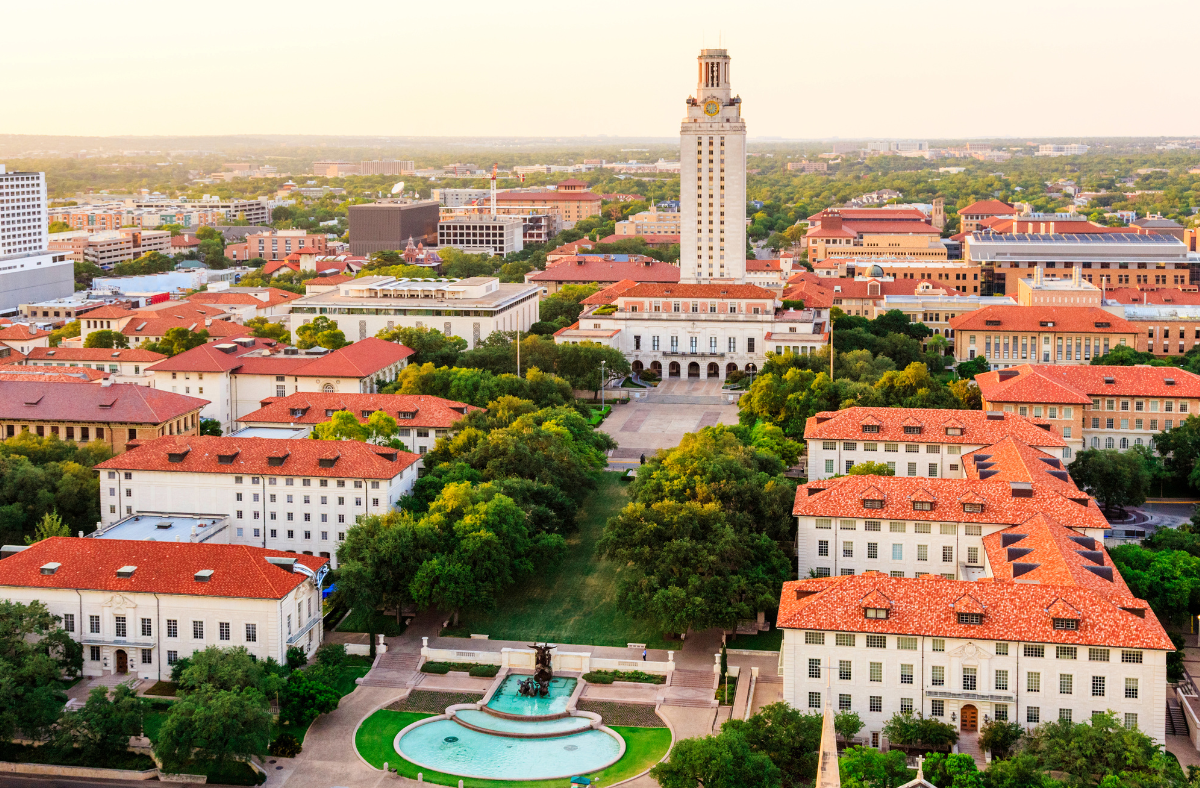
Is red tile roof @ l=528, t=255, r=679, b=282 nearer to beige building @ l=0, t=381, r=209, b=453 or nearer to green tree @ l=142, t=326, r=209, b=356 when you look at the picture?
green tree @ l=142, t=326, r=209, b=356

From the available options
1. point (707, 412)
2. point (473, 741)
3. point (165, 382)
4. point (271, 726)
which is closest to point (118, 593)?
point (271, 726)

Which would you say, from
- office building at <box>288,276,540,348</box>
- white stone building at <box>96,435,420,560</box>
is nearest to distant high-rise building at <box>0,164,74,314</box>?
office building at <box>288,276,540,348</box>

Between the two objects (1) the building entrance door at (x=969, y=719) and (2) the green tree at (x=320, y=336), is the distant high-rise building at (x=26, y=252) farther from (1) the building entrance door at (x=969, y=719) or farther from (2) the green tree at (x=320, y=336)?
(1) the building entrance door at (x=969, y=719)

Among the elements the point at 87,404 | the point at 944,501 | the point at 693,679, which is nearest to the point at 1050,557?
the point at 944,501

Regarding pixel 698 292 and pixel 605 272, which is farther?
pixel 605 272

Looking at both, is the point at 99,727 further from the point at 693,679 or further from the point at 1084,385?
the point at 1084,385

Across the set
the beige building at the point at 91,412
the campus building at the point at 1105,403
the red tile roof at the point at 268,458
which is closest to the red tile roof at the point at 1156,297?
the campus building at the point at 1105,403

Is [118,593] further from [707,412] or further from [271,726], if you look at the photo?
[707,412]
